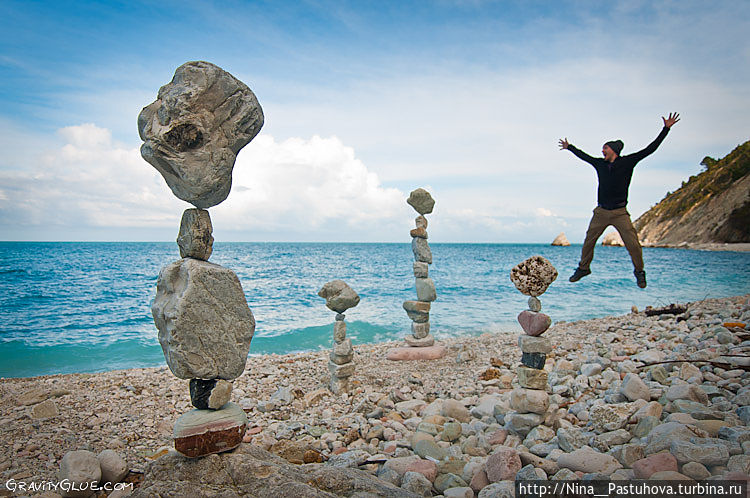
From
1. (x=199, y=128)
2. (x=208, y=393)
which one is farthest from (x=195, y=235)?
(x=208, y=393)

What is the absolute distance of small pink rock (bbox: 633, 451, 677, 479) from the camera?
8.90ft

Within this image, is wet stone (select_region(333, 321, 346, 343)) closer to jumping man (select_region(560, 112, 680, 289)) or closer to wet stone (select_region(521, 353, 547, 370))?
wet stone (select_region(521, 353, 547, 370))

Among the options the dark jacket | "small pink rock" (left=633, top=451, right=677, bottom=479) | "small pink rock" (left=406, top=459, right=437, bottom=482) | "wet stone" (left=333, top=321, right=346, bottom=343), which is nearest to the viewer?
"small pink rock" (left=633, top=451, right=677, bottom=479)

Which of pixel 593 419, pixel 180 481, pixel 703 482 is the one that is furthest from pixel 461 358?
pixel 180 481

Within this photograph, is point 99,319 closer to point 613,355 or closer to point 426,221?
point 426,221

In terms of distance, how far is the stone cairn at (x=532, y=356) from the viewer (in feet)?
14.7

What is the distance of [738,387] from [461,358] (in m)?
4.48

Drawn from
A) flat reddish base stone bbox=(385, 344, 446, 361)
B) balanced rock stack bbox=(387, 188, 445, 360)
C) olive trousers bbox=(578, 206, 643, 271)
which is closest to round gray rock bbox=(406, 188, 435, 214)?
balanced rock stack bbox=(387, 188, 445, 360)

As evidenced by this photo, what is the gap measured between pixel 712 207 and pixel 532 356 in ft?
72.2

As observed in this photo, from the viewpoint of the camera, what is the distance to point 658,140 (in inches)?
163

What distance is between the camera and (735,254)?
4356 cm

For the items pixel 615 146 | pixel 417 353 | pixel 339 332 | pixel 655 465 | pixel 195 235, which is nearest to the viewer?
pixel 655 465

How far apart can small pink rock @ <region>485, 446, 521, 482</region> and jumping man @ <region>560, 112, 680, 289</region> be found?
2.15m

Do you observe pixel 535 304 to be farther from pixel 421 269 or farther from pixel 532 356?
pixel 421 269
